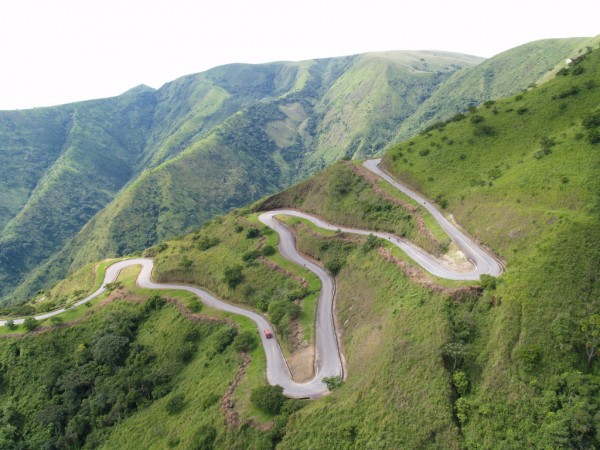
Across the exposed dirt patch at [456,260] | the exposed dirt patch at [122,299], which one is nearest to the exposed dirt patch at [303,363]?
the exposed dirt patch at [122,299]

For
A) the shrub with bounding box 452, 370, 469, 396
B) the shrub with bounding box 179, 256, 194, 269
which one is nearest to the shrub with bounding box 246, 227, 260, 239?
the shrub with bounding box 179, 256, 194, 269

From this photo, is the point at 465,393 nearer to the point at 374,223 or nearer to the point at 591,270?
the point at 591,270

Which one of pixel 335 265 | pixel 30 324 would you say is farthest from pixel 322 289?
pixel 30 324

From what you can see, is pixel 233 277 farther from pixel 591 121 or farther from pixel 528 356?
pixel 591 121

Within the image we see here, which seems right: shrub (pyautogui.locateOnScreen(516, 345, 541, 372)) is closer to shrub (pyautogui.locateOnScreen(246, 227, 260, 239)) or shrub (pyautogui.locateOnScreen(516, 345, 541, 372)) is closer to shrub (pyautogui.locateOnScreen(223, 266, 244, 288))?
shrub (pyautogui.locateOnScreen(223, 266, 244, 288))

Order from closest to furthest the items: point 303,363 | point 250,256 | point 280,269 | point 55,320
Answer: point 303,363 → point 280,269 → point 55,320 → point 250,256

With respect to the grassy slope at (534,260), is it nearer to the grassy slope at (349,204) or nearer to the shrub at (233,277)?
the grassy slope at (349,204)

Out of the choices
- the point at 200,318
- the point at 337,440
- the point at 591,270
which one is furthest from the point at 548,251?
the point at 200,318
